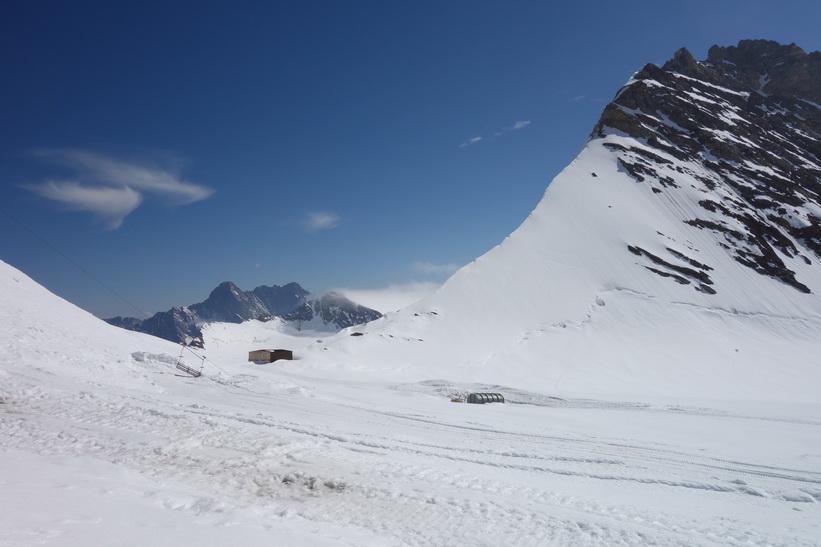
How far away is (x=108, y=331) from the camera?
67.1ft

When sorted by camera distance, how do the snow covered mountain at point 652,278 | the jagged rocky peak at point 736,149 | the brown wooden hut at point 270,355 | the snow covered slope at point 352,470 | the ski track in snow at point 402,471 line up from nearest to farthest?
the snow covered slope at point 352,470
the ski track in snow at point 402,471
the snow covered mountain at point 652,278
the brown wooden hut at point 270,355
the jagged rocky peak at point 736,149

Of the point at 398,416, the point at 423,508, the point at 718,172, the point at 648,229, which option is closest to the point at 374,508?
the point at 423,508

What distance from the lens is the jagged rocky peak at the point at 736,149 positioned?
2269 inches

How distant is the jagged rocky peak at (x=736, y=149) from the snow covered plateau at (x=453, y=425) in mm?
14442

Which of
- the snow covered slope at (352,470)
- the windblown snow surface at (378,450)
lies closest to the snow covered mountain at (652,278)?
the windblown snow surface at (378,450)

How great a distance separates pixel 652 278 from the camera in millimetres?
46688

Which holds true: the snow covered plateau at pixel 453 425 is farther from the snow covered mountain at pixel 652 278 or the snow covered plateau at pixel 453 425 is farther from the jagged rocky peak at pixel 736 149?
the jagged rocky peak at pixel 736 149

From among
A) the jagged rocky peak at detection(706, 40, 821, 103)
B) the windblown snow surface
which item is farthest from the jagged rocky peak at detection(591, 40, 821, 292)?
the windblown snow surface

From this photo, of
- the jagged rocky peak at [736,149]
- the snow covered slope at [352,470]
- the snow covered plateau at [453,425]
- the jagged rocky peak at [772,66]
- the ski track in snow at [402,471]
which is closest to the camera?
the snow covered slope at [352,470]

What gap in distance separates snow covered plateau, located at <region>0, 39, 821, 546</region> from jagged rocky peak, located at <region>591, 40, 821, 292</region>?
14442 millimetres

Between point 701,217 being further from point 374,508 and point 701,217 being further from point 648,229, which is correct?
point 374,508

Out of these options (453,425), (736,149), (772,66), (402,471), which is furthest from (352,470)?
(772,66)

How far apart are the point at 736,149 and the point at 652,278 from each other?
1762 inches

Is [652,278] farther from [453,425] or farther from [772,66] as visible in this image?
[772,66]
